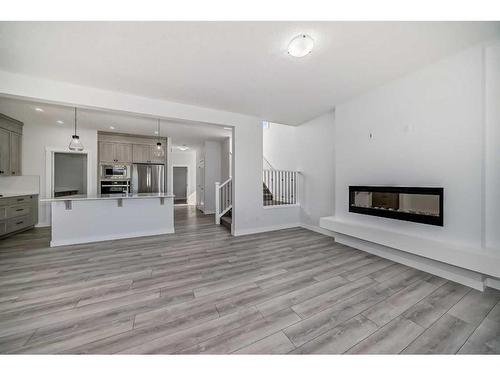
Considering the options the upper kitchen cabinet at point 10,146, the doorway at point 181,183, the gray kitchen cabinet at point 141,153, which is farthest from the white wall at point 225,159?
the upper kitchen cabinet at point 10,146

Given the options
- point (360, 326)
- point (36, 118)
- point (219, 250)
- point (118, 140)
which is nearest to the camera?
point (360, 326)

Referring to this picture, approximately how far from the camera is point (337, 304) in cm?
179

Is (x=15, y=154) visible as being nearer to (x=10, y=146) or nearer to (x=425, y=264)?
(x=10, y=146)

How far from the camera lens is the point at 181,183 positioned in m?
9.70

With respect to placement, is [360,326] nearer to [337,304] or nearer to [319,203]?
[337,304]

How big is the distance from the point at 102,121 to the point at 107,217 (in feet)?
8.12

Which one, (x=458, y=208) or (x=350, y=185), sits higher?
(x=350, y=185)

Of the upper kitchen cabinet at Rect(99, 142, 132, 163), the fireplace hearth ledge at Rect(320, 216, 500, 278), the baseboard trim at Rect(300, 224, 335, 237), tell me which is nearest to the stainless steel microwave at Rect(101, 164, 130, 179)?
the upper kitchen cabinet at Rect(99, 142, 132, 163)

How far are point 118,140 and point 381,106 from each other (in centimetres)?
678

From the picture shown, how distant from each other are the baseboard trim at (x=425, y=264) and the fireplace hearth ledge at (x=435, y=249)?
182mm

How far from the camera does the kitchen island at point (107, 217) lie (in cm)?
345

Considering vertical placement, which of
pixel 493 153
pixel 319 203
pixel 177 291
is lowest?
pixel 177 291

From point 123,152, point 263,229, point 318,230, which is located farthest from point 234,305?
point 123,152
